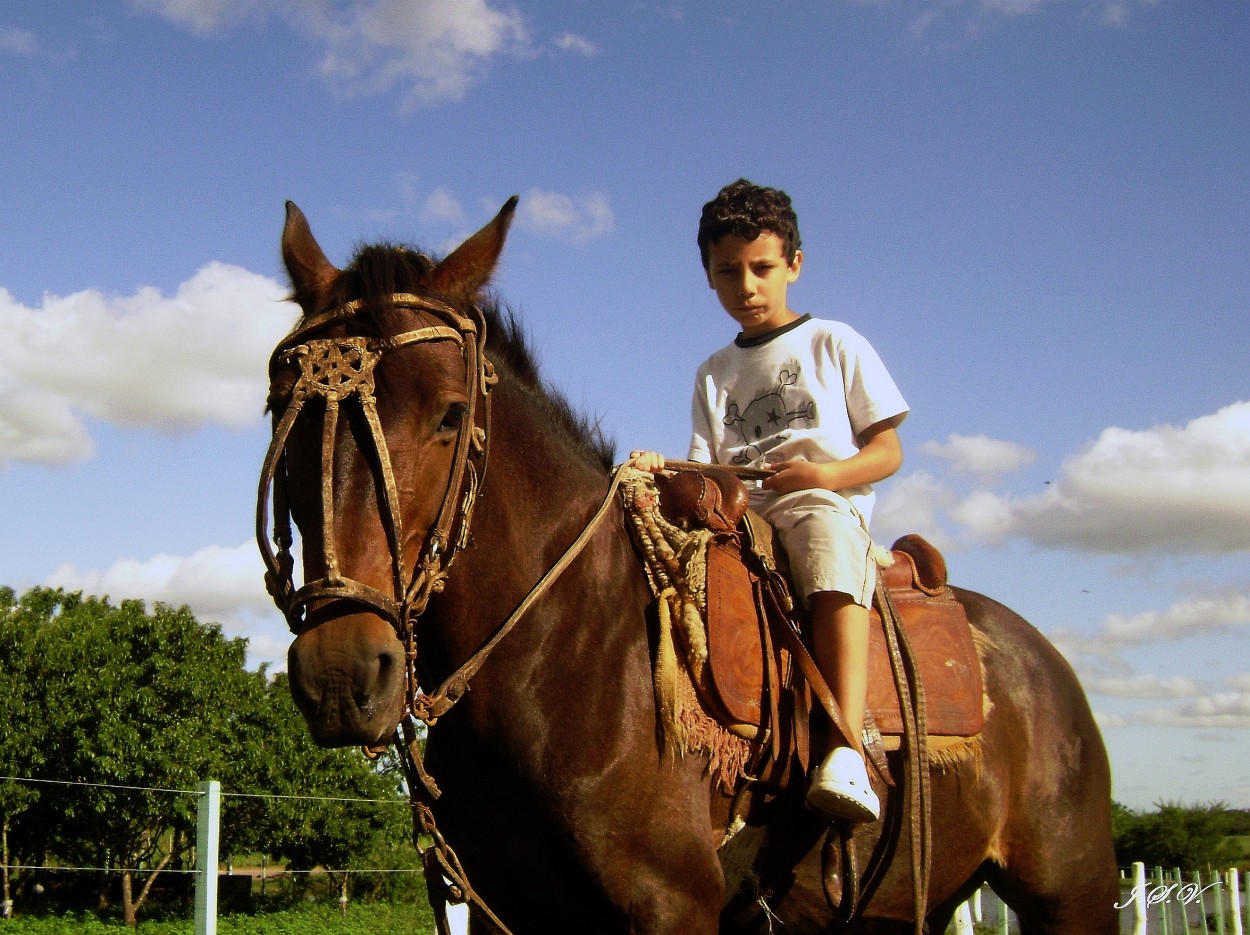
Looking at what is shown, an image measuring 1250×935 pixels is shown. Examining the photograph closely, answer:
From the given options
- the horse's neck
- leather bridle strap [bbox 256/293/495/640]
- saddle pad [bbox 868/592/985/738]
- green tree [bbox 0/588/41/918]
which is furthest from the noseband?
green tree [bbox 0/588/41/918]

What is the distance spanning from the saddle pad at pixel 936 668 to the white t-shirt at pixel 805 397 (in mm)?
424

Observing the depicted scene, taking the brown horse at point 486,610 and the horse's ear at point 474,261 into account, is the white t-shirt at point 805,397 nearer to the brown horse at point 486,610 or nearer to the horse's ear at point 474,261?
the brown horse at point 486,610

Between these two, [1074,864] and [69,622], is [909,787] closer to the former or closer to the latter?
[1074,864]

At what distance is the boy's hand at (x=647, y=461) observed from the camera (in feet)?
9.98

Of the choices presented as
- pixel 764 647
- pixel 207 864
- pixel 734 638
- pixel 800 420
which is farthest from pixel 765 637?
pixel 207 864

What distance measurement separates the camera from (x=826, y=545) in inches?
119

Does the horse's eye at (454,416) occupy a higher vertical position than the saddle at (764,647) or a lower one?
higher

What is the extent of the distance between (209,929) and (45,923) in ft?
45.9

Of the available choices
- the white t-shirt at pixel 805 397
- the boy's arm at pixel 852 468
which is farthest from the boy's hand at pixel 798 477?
the white t-shirt at pixel 805 397

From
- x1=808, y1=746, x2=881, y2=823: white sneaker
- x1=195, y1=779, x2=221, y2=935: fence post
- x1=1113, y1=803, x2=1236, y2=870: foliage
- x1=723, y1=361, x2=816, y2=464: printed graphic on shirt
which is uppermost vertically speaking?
x1=723, y1=361, x2=816, y2=464: printed graphic on shirt

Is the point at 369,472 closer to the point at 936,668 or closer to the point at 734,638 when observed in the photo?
the point at 734,638

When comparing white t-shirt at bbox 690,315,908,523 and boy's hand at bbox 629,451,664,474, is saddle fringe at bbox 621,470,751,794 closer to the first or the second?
boy's hand at bbox 629,451,664,474

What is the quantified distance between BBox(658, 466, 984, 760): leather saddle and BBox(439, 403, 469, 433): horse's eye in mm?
792

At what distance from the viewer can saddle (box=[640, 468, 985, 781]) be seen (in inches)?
107
